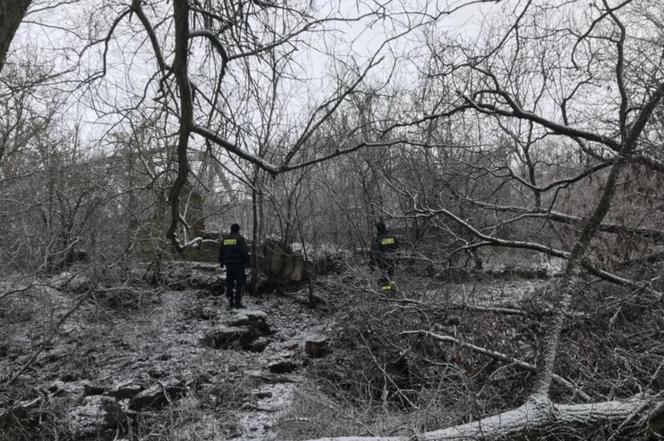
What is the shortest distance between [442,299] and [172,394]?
168 inches

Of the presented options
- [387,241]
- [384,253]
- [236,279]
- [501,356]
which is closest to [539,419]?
[501,356]

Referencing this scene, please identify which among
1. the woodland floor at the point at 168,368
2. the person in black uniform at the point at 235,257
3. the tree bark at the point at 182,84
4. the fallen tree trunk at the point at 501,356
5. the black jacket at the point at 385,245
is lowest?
the woodland floor at the point at 168,368

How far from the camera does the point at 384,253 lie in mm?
10344

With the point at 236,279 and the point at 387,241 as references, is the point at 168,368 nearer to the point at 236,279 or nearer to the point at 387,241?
the point at 236,279

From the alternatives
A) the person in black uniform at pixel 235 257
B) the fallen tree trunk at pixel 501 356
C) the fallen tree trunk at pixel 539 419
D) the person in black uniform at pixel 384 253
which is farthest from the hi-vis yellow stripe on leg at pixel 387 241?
the fallen tree trunk at pixel 539 419

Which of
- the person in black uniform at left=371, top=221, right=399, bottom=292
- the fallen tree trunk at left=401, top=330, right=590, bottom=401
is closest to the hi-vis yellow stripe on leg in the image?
the person in black uniform at left=371, top=221, right=399, bottom=292

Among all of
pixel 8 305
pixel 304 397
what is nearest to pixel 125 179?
pixel 8 305

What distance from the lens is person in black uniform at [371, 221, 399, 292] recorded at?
961 cm

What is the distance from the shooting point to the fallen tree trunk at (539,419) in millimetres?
3814

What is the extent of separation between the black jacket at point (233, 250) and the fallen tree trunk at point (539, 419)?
8462 millimetres

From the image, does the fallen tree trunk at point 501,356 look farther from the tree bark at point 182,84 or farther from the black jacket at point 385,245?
the tree bark at point 182,84

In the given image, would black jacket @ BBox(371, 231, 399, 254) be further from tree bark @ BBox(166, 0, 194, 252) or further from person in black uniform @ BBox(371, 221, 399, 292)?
tree bark @ BBox(166, 0, 194, 252)

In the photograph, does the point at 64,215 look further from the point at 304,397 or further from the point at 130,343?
the point at 304,397

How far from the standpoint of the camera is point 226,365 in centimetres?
913
